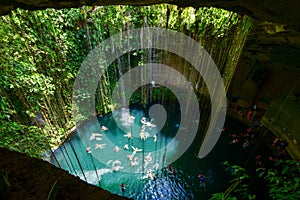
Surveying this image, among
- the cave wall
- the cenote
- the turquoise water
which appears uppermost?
the cave wall

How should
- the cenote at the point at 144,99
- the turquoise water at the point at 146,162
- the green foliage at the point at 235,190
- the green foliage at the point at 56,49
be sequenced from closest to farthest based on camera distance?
A: the green foliage at the point at 235,190 → the green foliage at the point at 56,49 → the cenote at the point at 144,99 → the turquoise water at the point at 146,162

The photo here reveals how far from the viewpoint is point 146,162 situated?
4.10m

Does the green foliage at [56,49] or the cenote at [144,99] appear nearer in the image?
the green foliage at [56,49]

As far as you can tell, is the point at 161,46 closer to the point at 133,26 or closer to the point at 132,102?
the point at 133,26

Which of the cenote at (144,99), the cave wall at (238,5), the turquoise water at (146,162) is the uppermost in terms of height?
the cave wall at (238,5)

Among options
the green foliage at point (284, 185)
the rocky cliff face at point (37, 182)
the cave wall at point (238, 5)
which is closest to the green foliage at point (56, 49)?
the rocky cliff face at point (37, 182)

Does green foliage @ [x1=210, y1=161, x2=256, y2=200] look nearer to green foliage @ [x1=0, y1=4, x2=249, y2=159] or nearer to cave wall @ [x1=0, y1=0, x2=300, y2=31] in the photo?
cave wall @ [x1=0, y1=0, x2=300, y2=31]

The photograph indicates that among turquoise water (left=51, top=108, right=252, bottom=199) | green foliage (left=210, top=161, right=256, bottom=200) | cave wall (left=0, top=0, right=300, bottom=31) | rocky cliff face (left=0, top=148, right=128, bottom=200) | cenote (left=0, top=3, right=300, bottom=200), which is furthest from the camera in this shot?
turquoise water (left=51, top=108, right=252, bottom=199)

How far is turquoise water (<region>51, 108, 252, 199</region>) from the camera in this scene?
357 cm

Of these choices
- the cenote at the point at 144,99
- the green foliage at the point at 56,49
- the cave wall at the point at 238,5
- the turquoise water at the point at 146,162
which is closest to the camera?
the cave wall at the point at 238,5

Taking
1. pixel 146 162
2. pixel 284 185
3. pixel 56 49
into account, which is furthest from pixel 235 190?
pixel 56 49

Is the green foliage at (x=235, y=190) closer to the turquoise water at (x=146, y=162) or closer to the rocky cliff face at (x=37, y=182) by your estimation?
the rocky cliff face at (x=37, y=182)

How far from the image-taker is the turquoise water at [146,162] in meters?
3.57

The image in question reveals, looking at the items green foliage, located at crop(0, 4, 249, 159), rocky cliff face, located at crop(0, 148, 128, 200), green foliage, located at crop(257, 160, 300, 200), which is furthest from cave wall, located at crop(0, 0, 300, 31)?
green foliage, located at crop(0, 4, 249, 159)
